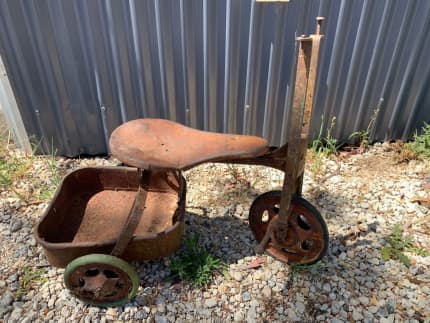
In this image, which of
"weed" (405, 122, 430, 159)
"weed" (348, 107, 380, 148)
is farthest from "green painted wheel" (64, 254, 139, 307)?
"weed" (405, 122, 430, 159)

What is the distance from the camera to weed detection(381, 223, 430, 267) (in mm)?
2318

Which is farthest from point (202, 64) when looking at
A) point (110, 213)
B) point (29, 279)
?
point (29, 279)

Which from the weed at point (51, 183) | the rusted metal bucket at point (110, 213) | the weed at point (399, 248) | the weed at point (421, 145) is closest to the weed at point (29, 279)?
the rusted metal bucket at point (110, 213)

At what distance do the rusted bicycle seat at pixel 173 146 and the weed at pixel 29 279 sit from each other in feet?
3.52

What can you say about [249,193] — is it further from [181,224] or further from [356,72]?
[356,72]

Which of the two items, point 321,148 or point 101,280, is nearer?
point 101,280

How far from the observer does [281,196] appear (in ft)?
6.46

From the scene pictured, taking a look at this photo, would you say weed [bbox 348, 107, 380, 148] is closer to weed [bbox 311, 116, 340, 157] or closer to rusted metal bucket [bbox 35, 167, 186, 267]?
weed [bbox 311, 116, 340, 157]

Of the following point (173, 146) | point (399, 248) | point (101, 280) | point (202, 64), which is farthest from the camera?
point (202, 64)

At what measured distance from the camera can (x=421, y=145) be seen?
128 inches

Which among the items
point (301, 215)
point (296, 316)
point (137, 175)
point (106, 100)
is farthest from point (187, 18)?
point (296, 316)

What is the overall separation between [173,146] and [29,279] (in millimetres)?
1313

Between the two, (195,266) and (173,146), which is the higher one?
(173,146)

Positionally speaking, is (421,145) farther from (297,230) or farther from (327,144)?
(297,230)
